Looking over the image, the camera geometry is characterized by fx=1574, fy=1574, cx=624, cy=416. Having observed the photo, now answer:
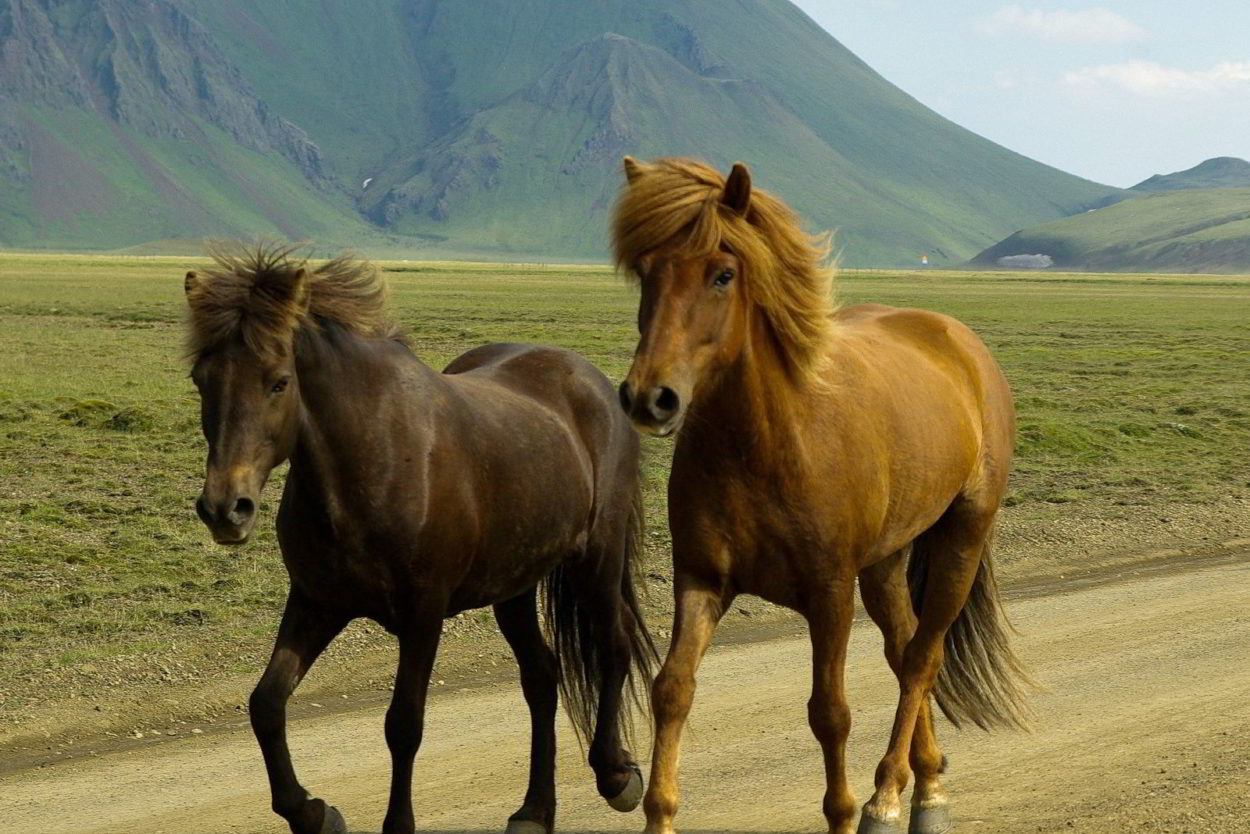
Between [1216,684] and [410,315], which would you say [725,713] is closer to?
[1216,684]

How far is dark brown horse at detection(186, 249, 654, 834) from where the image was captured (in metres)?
5.25

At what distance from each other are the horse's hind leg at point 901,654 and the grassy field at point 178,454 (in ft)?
13.5

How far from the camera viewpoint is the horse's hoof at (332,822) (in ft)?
18.3

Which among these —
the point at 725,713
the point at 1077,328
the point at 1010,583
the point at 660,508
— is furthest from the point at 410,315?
the point at 725,713

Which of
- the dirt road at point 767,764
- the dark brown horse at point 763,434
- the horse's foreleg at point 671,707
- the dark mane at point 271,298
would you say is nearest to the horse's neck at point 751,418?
the dark brown horse at point 763,434

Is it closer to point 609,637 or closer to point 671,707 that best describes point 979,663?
point 609,637

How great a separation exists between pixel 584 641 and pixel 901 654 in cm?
144

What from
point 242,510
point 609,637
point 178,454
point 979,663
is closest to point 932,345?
point 979,663

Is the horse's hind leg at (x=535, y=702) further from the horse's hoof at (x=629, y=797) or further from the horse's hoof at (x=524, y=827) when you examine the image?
the horse's hoof at (x=629, y=797)

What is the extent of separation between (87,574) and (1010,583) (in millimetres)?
6788

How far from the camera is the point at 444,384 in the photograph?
20.4 feet

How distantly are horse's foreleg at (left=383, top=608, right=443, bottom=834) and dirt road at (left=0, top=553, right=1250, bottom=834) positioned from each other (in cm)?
58

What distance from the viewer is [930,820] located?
605cm

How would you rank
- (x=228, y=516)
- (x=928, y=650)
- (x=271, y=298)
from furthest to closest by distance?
(x=928, y=650), (x=271, y=298), (x=228, y=516)
